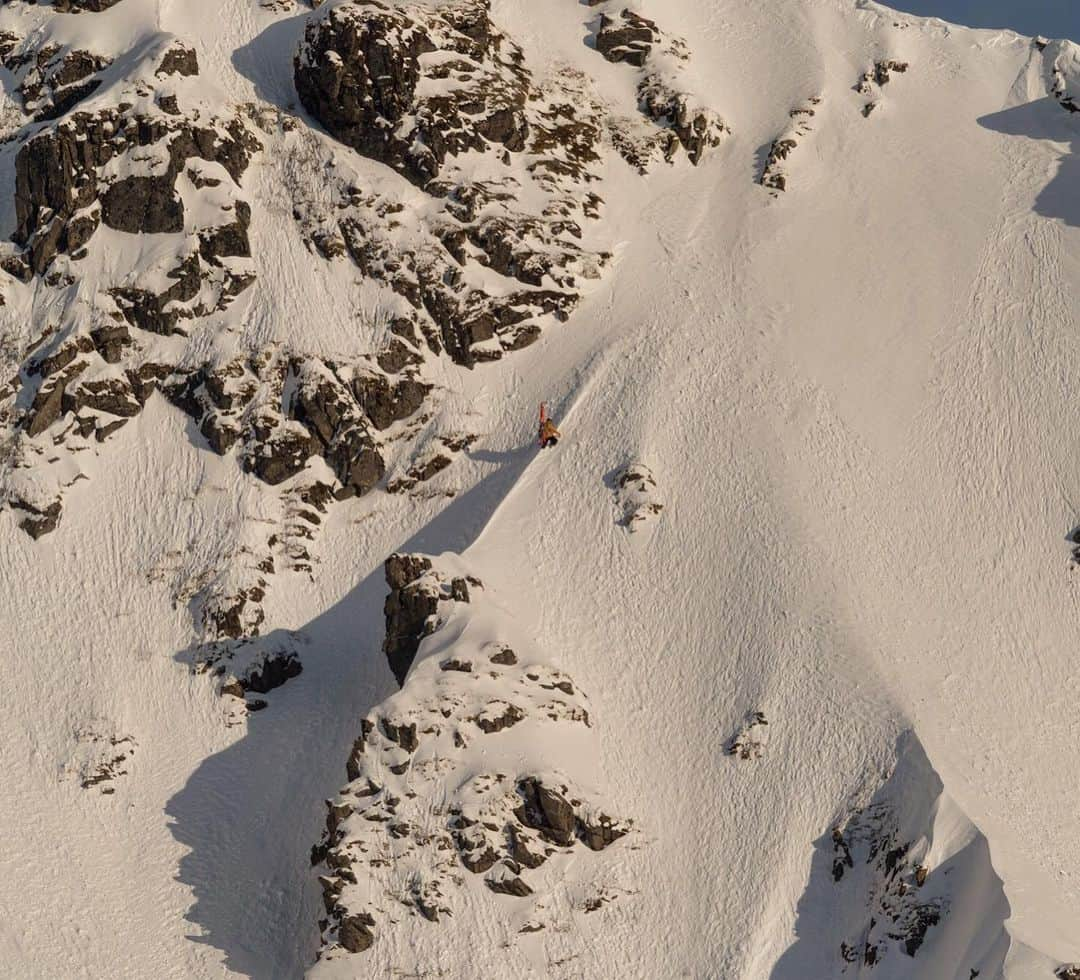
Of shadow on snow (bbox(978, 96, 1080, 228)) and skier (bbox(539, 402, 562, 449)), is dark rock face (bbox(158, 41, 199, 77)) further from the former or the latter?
shadow on snow (bbox(978, 96, 1080, 228))

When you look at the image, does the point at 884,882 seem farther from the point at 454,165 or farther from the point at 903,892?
the point at 454,165

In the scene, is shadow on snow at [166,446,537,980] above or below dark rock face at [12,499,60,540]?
below

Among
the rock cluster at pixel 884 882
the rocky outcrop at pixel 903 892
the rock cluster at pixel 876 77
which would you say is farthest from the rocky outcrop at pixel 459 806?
the rock cluster at pixel 876 77

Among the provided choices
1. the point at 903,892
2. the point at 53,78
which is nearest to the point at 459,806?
the point at 903,892

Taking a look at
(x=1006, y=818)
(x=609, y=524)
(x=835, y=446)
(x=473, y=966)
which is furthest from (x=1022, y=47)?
(x=473, y=966)

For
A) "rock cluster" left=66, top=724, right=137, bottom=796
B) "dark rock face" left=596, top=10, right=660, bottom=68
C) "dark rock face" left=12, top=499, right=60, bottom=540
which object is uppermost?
"dark rock face" left=596, top=10, right=660, bottom=68

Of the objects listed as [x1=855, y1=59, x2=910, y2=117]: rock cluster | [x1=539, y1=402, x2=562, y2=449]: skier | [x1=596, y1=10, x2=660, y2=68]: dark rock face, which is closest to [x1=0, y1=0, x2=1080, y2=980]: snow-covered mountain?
[x1=596, y1=10, x2=660, y2=68]: dark rock face
